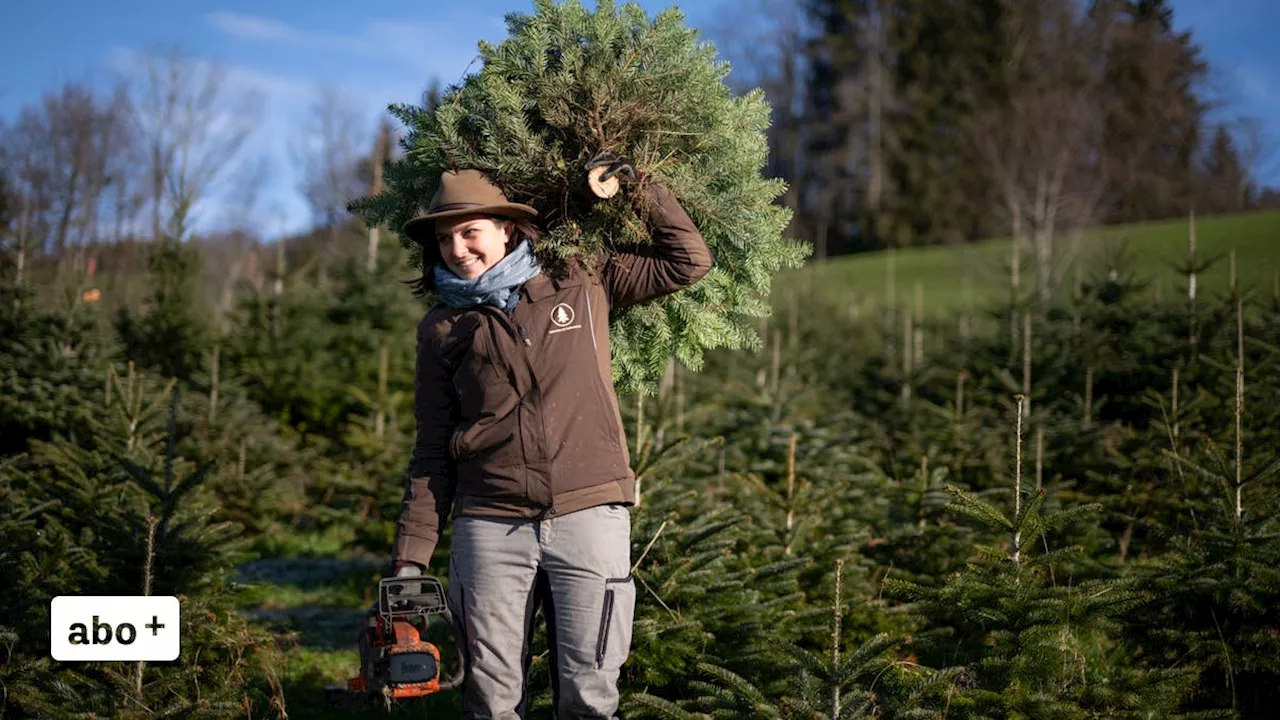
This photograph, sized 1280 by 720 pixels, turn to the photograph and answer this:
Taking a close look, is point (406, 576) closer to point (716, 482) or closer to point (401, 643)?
point (401, 643)

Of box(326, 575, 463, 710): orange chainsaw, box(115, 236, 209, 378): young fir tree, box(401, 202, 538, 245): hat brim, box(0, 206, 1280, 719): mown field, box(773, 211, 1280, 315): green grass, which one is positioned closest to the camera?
box(326, 575, 463, 710): orange chainsaw

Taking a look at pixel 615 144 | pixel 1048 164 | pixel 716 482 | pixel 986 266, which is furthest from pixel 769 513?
pixel 1048 164

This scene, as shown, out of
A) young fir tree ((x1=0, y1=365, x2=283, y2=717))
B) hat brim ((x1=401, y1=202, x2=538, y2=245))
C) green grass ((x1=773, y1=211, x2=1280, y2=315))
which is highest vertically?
green grass ((x1=773, y1=211, x2=1280, y2=315))


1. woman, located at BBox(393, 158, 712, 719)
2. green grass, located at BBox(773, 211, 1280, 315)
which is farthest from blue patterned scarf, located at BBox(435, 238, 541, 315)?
green grass, located at BBox(773, 211, 1280, 315)

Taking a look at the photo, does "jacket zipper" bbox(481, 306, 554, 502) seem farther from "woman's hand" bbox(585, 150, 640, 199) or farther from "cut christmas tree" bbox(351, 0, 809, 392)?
"woman's hand" bbox(585, 150, 640, 199)

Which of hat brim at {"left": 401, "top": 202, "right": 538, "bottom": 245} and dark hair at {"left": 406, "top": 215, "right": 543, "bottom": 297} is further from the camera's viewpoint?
dark hair at {"left": 406, "top": 215, "right": 543, "bottom": 297}

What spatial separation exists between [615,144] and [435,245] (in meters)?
0.77

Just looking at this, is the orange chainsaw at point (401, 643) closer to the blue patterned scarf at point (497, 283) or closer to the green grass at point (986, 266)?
the blue patterned scarf at point (497, 283)

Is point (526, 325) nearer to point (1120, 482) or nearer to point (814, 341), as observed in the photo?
point (1120, 482)

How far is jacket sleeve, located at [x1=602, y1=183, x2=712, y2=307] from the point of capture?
346 centimetres

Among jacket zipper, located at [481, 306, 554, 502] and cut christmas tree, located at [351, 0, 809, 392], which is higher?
cut christmas tree, located at [351, 0, 809, 392]

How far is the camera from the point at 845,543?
5.68 metres

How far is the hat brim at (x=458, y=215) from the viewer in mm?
3361

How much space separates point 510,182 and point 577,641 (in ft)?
5.08
